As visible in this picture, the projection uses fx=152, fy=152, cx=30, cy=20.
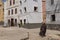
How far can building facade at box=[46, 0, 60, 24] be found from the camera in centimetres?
2522

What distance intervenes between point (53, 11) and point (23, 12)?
14.3 m

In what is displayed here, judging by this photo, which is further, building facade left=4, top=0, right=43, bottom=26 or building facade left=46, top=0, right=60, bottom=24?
building facade left=4, top=0, right=43, bottom=26

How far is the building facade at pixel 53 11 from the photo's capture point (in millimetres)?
25219

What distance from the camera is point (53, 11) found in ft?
86.0

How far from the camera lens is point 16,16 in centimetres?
4247

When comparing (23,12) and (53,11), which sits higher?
(23,12)

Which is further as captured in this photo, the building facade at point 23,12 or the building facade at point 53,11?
the building facade at point 23,12

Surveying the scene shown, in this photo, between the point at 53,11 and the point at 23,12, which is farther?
the point at 23,12

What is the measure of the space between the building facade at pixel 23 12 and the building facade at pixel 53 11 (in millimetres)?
9937

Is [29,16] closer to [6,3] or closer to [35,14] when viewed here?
[35,14]

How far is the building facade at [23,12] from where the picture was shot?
3682cm

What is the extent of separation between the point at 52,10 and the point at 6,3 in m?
24.9

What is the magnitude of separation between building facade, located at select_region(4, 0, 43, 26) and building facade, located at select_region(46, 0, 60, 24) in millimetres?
9937

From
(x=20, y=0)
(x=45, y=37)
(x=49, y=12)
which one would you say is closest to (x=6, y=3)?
(x=20, y=0)
